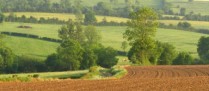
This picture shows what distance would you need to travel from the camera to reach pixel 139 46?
107875mm

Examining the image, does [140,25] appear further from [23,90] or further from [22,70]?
[23,90]

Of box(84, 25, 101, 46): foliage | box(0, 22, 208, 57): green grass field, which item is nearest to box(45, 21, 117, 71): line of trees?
box(0, 22, 208, 57): green grass field

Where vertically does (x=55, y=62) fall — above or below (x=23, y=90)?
below

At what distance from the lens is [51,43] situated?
164m

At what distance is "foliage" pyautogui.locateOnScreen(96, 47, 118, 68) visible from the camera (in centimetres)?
13285

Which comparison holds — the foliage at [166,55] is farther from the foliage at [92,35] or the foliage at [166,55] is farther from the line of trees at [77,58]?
the foliage at [92,35]

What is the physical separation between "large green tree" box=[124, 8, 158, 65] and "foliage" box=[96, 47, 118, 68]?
22.9 m

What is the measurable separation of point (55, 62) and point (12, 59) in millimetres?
12088

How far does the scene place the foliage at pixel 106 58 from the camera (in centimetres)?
13285

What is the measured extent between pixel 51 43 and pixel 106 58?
35391 millimetres

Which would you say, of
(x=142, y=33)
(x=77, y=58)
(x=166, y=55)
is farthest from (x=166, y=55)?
(x=77, y=58)

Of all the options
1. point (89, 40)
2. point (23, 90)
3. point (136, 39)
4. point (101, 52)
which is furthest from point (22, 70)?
point (23, 90)

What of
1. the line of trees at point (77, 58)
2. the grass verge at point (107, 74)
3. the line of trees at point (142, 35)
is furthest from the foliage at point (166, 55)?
the grass verge at point (107, 74)

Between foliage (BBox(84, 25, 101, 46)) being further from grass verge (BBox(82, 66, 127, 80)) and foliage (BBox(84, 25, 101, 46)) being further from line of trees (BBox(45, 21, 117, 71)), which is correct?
grass verge (BBox(82, 66, 127, 80))
